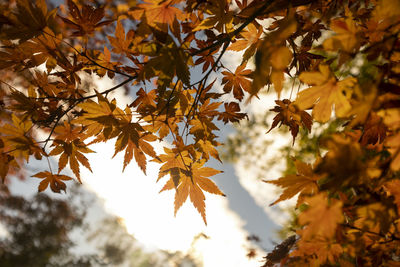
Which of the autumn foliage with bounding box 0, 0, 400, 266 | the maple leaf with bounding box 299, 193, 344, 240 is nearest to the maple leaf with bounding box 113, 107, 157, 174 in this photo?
the autumn foliage with bounding box 0, 0, 400, 266

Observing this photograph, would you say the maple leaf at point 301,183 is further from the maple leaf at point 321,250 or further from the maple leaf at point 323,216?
the maple leaf at point 321,250

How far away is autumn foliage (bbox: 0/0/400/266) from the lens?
494 mm

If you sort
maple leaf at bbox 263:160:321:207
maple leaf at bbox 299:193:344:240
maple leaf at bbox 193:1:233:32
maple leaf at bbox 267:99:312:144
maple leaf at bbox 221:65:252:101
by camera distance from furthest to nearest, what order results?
maple leaf at bbox 221:65:252:101, maple leaf at bbox 267:99:312:144, maple leaf at bbox 193:1:233:32, maple leaf at bbox 263:160:321:207, maple leaf at bbox 299:193:344:240

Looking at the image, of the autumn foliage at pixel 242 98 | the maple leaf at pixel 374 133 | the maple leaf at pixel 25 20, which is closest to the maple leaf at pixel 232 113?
the autumn foliage at pixel 242 98

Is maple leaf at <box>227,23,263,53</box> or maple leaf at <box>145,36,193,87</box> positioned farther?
maple leaf at <box>227,23,263,53</box>

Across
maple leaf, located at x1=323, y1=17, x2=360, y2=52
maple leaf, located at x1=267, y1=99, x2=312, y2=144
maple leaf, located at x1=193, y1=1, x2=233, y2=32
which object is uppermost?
maple leaf, located at x1=193, y1=1, x2=233, y2=32

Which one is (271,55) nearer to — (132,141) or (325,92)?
(325,92)

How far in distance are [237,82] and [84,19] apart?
0.84 m

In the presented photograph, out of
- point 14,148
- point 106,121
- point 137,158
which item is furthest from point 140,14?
point 14,148

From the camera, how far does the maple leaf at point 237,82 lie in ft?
4.09

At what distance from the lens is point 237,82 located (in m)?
1.28

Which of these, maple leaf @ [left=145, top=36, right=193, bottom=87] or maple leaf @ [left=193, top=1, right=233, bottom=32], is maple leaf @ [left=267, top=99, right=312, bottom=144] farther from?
maple leaf @ [left=145, top=36, right=193, bottom=87]

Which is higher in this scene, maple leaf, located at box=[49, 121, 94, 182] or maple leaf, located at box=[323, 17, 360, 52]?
maple leaf, located at box=[49, 121, 94, 182]

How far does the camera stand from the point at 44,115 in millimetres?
1076
